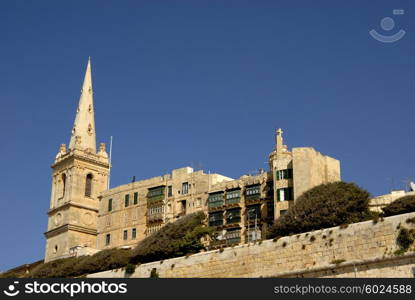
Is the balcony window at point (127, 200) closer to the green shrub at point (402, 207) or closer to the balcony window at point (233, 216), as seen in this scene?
the balcony window at point (233, 216)

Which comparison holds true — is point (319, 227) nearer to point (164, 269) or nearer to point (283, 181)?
point (164, 269)

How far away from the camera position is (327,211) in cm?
3953

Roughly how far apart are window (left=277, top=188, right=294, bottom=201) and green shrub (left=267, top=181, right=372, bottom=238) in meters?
10.4

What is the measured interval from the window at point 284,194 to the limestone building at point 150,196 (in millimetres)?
72

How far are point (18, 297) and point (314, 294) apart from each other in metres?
11.3

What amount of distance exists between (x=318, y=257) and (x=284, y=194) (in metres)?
18.4

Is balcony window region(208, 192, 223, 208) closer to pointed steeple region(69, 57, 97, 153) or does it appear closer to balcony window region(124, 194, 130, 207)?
balcony window region(124, 194, 130, 207)

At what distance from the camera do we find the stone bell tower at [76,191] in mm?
68938

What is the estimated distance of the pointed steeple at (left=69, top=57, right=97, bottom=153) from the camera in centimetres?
7463

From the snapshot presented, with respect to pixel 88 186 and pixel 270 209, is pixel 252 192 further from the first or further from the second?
pixel 88 186

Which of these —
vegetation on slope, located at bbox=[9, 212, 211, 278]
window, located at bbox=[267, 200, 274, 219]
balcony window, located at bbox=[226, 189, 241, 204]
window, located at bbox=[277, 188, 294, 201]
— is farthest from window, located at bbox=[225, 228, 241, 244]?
window, located at bbox=[277, 188, 294, 201]

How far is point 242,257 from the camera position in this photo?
38.6 m

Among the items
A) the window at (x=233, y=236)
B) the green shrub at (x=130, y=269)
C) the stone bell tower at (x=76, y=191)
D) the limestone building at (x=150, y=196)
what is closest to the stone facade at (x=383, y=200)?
the limestone building at (x=150, y=196)

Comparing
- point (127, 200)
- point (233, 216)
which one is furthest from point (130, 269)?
point (127, 200)
